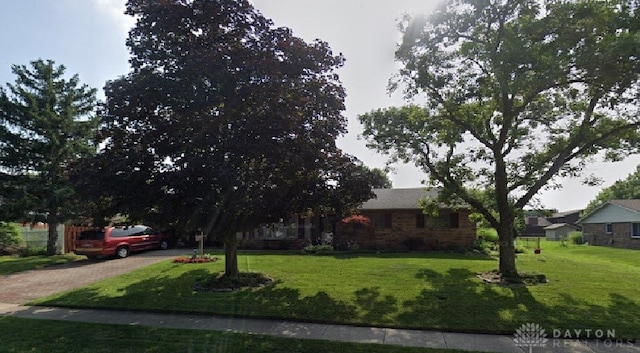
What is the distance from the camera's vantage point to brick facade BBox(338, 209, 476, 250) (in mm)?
20594

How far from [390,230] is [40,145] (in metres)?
18.4

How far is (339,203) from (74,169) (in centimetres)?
686

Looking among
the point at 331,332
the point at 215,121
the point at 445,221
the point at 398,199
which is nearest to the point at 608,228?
the point at 445,221

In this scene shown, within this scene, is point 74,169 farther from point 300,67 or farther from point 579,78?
point 579,78

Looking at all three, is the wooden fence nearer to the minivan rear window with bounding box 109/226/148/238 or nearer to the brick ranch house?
the minivan rear window with bounding box 109/226/148/238

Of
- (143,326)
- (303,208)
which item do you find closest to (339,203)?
(303,208)

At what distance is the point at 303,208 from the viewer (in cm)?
999

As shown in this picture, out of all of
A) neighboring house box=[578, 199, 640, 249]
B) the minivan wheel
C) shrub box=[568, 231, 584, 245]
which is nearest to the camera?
the minivan wheel

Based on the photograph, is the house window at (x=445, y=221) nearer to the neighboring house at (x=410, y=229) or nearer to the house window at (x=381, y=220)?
the neighboring house at (x=410, y=229)

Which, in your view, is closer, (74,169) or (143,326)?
(143,326)

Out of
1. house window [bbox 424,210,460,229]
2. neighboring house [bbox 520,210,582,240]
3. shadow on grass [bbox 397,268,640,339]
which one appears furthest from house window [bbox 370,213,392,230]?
neighboring house [bbox 520,210,582,240]

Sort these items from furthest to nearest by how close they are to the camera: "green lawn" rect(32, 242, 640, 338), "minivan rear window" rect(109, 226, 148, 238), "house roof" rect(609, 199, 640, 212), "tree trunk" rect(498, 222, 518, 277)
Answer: "house roof" rect(609, 199, 640, 212)
"minivan rear window" rect(109, 226, 148, 238)
"tree trunk" rect(498, 222, 518, 277)
"green lawn" rect(32, 242, 640, 338)

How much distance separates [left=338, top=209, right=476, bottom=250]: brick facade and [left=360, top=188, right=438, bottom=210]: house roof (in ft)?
1.14

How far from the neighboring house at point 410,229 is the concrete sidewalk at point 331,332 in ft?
45.7
